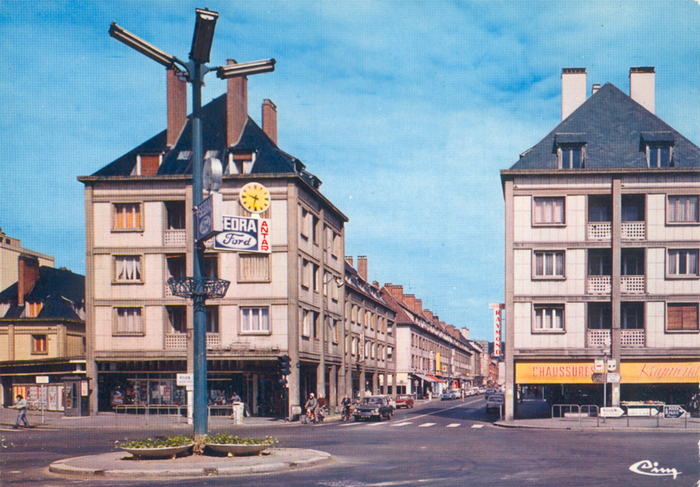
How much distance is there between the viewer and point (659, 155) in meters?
39.5

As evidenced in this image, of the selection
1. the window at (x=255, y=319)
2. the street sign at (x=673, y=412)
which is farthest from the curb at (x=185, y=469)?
the window at (x=255, y=319)

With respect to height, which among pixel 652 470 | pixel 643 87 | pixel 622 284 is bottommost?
pixel 652 470

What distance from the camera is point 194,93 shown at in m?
16.7

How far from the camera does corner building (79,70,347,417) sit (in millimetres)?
42094

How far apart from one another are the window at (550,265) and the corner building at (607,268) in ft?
0.18

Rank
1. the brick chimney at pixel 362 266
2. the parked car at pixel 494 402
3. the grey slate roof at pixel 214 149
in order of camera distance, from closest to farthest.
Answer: the grey slate roof at pixel 214 149 < the parked car at pixel 494 402 < the brick chimney at pixel 362 266

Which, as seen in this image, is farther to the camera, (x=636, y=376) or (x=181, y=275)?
(x=181, y=275)

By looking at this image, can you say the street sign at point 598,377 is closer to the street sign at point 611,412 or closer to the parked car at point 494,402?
the street sign at point 611,412

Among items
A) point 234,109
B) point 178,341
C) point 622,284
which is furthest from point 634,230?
point 178,341

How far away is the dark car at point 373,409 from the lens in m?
40.9

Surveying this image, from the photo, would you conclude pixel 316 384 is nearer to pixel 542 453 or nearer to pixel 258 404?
pixel 258 404

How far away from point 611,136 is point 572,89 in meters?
5.45

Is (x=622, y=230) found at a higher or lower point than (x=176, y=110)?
lower

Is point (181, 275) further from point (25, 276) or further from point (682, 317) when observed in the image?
point (682, 317)
